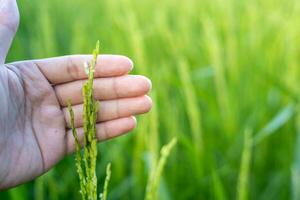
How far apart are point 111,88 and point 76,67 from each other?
0.22 feet

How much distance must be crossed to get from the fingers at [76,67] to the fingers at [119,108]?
0.15 feet

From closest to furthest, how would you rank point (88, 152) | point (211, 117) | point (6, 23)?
point (88, 152)
point (6, 23)
point (211, 117)

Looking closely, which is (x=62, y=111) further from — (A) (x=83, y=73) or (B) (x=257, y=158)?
(B) (x=257, y=158)

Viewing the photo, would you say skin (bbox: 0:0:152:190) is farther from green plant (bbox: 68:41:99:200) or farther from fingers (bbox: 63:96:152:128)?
green plant (bbox: 68:41:99:200)

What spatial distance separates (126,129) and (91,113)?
35 cm

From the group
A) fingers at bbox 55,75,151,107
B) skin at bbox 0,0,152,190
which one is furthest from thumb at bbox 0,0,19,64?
fingers at bbox 55,75,151,107

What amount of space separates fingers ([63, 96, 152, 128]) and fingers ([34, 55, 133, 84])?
0.05 meters

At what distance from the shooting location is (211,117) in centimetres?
169

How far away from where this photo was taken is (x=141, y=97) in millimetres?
962

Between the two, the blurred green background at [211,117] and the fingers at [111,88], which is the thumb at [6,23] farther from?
the blurred green background at [211,117]

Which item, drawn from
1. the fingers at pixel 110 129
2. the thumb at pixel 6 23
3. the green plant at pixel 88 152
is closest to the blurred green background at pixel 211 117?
the fingers at pixel 110 129

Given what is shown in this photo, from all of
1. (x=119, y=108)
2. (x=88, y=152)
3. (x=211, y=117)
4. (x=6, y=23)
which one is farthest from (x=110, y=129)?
(x=211, y=117)

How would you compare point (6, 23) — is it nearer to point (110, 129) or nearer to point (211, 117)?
point (110, 129)

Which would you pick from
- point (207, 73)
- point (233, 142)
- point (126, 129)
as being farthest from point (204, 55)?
point (126, 129)
